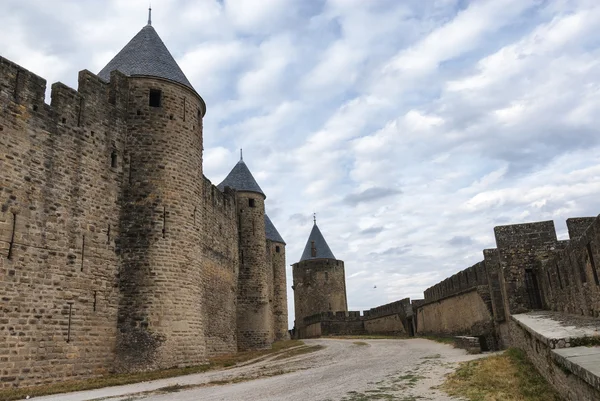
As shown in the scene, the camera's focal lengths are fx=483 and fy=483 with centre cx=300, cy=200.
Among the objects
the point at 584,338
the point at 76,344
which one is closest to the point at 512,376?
the point at 584,338

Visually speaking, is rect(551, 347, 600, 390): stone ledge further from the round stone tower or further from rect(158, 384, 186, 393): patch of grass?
the round stone tower

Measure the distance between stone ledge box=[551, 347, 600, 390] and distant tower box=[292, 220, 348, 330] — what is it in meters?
40.0

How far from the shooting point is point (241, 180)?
27469mm

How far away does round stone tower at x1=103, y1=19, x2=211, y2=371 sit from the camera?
1382 centimetres

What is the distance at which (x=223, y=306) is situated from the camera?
21.3 m

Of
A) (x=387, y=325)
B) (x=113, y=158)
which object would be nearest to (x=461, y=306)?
(x=113, y=158)

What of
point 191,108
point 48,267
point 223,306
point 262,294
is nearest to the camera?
point 48,267

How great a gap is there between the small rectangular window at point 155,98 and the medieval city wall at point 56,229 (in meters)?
1.65

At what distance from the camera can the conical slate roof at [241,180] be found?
27.1m

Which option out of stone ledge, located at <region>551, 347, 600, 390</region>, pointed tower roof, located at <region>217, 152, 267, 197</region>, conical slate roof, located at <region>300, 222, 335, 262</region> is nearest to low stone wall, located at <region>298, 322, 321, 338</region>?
conical slate roof, located at <region>300, 222, 335, 262</region>

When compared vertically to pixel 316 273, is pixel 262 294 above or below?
below

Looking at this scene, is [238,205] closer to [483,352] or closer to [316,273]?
[483,352]

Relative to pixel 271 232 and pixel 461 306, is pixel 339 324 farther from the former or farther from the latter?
pixel 461 306

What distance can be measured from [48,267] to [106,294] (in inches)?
78.2
